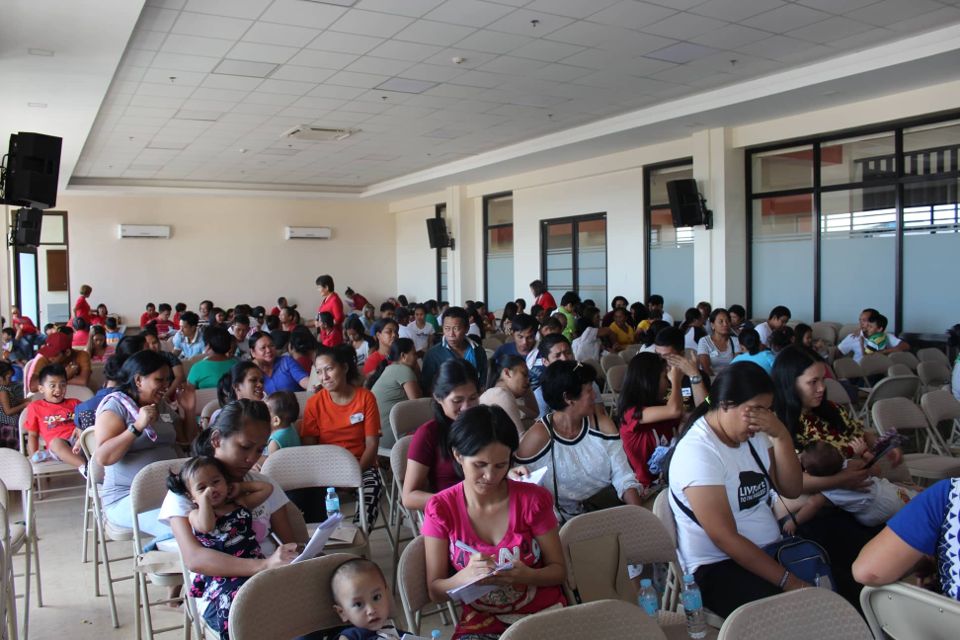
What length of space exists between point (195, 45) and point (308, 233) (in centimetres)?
1153

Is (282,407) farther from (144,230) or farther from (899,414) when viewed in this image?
(144,230)

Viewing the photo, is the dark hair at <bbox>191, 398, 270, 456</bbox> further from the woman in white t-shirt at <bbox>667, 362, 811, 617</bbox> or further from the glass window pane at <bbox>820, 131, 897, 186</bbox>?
the glass window pane at <bbox>820, 131, 897, 186</bbox>

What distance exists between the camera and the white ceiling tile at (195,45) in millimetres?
6855

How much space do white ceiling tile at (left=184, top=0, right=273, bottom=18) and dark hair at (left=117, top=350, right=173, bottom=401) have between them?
135 inches

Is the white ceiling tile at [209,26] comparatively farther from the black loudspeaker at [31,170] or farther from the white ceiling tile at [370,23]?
the black loudspeaker at [31,170]

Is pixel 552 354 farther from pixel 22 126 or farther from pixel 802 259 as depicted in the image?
pixel 22 126

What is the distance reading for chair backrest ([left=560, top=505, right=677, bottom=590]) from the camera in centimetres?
258

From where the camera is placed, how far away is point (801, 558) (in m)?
2.68

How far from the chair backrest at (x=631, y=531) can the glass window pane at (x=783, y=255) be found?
8461mm

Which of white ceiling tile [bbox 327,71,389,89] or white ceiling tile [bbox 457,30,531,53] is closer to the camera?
white ceiling tile [bbox 457,30,531,53]

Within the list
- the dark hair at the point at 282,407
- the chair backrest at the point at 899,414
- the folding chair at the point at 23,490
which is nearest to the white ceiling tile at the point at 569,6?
the chair backrest at the point at 899,414

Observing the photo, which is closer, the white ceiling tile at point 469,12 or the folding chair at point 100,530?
the folding chair at point 100,530

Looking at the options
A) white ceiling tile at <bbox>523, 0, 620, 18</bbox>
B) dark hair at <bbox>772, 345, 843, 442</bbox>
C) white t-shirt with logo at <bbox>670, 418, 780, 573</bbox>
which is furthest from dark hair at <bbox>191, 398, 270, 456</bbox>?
white ceiling tile at <bbox>523, 0, 620, 18</bbox>

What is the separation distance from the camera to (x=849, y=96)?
28.6 ft
